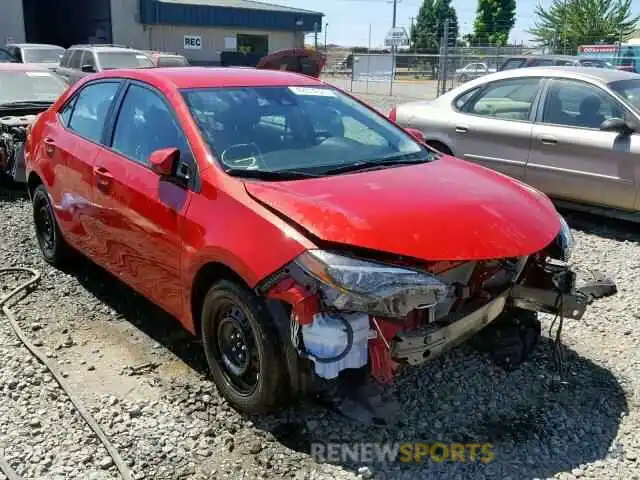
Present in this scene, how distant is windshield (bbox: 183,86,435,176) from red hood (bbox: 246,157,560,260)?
→ 0.27 metres

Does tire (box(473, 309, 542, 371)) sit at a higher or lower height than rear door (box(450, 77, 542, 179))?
lower

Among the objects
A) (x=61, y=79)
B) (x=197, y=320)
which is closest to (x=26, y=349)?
(x=197, y=320)

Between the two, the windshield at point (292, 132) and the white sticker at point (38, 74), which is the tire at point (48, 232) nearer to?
the windshield at point (292, 132)

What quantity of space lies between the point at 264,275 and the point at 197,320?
801 millimetres

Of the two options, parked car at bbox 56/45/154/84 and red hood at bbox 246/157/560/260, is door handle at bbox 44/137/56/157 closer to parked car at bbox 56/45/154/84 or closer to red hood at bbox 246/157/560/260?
red hood at bbox 246/157/560/260

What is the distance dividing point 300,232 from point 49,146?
2.88 meters

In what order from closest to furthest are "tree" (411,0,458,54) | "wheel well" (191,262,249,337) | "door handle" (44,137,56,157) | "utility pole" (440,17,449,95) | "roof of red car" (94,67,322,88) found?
"wheel well" (191,262,249,337), "roof of red car" (94,67,322,88), "door handle" (44,137,56,157), "utility pole" (440,17,449,95), "tree" (411,0,458,54)

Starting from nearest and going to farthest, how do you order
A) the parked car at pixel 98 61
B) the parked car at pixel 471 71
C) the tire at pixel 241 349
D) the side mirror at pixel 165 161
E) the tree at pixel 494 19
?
the tire at pixel 241 349 → the side mirror at pixel 165 161 → the parked car at pixel 98 61 → the parked car at pixel 471 71 → the tree at pixel 494 19

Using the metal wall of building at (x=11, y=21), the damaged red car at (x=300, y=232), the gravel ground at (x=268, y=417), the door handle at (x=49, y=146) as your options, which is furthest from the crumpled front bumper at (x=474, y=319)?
the metal wall of building at (x=11, y=21)

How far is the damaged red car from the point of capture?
2.78m

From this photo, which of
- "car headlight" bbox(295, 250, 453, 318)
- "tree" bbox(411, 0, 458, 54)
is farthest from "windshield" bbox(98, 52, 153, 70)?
"tree" bbox(411, 0, 458, 54)

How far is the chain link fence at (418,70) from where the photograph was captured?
23438 mm

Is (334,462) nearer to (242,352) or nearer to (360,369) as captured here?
(360,369)

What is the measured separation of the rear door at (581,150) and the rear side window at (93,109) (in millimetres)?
4268
